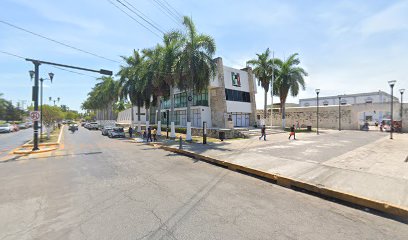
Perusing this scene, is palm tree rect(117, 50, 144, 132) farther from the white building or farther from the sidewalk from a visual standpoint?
the sidewalk

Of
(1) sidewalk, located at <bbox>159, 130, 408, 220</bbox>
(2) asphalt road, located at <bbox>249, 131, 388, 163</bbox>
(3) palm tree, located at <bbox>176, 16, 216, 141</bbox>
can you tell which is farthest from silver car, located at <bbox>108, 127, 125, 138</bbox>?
(1) sidewalk, located at <bbox>159, 130, 408, 220</bbox>

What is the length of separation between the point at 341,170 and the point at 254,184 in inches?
150

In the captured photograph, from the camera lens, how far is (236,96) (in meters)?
34.2

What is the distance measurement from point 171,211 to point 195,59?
1632cm

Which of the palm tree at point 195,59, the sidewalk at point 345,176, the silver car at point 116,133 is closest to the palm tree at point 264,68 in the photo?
the palm tree at point 195,59

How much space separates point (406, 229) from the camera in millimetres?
4305

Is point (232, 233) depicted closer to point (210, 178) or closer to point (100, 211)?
point (100, 211)

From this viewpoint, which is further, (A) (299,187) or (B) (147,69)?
(B) (147,69)

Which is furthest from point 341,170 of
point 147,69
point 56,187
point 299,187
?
point 147,69

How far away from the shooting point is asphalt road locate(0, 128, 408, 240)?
4051 mm

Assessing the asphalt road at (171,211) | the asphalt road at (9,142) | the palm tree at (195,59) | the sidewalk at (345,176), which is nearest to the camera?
the asphalt road at (171,211)

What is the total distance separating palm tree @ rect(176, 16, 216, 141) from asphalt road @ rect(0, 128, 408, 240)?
42.1 feet

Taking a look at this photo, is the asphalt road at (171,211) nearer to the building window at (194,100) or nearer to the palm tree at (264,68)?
the building window at (194,100)

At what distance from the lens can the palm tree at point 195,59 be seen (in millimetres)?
19234
